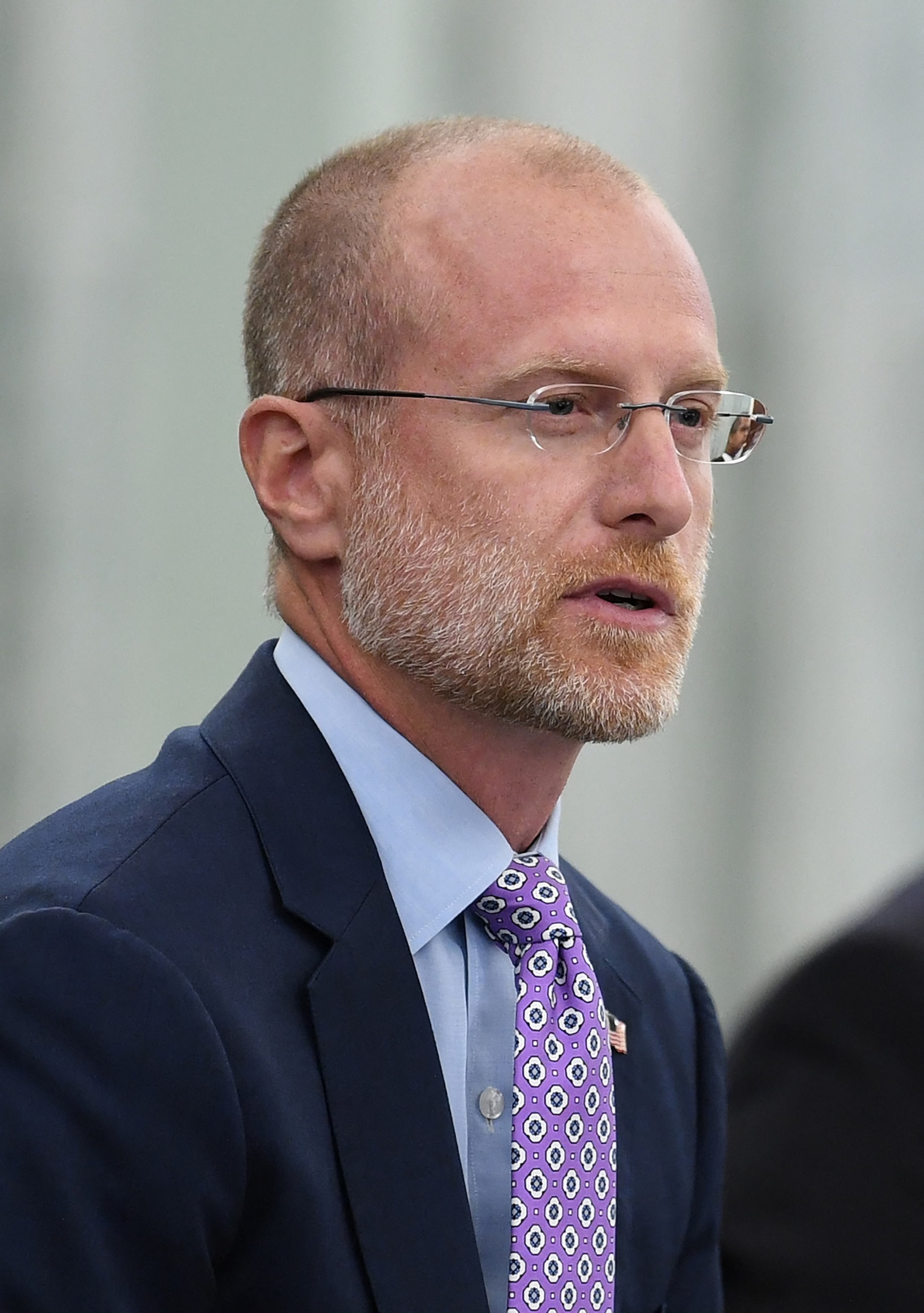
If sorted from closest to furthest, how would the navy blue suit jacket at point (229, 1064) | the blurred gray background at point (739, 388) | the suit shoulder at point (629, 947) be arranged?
the navy blue suit jacket at point (229, 1064) → the suit shoulder at point (629, 947) → the blurred gray background at point (739, 388)

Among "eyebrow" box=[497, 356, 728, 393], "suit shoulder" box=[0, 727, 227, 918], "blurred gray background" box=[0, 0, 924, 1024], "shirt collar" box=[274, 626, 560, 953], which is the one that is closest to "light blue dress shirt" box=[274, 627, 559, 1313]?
"shirt collar" box=[274, 626, 560, 953]

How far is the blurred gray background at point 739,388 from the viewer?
4.21m

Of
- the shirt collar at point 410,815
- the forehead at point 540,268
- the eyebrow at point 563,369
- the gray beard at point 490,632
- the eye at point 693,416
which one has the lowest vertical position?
the shirt collar at point 410,815

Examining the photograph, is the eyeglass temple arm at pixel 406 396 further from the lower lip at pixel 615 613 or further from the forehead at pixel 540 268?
the lower lip at pixel 615 613

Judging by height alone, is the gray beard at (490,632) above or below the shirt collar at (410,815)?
above

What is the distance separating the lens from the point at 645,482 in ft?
5.23

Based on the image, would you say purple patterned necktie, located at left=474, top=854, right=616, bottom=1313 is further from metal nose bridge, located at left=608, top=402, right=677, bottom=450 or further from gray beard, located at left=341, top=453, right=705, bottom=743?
metal nose bridge, located at left=608, top=402, right=677, bottom=450

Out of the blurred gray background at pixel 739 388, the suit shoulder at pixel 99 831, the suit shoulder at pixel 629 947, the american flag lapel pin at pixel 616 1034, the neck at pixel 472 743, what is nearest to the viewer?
the suit shoulder at pixel 99 831

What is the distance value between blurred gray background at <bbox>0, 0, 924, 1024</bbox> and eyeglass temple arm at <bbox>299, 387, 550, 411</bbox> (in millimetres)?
2520

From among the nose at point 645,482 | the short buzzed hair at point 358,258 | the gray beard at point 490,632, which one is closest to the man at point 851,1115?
the gray beard at point 490,632

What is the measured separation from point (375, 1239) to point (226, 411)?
3020 mm

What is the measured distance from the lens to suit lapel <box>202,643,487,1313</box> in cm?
144

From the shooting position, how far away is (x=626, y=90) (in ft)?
15.5

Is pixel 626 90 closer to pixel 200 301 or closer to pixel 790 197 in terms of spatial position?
pixel 790 197
